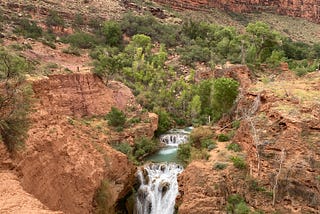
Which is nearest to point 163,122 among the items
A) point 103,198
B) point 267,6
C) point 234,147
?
point 234,147

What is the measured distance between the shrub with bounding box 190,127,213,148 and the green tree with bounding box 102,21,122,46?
29.0 metres

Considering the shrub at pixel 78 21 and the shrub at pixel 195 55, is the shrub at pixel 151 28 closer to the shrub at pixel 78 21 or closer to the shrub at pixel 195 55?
the shrub at pixel 195 55

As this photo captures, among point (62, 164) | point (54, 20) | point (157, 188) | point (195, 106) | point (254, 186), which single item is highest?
point (62, 164)

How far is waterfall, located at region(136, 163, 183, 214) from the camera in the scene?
25.1m

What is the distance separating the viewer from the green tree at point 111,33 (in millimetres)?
55875

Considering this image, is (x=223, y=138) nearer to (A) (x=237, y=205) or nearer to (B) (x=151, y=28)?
(A) (x=237, y=205)

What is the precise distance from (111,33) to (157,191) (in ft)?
115

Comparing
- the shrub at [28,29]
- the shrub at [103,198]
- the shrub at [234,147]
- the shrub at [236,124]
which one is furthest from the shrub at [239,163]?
the shrub at [28,29]

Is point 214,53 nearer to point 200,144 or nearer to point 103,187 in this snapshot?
point 200,144

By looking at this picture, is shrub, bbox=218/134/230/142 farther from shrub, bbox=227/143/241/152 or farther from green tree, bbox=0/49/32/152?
green tree, bbox=0/49/32/152

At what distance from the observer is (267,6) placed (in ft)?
301

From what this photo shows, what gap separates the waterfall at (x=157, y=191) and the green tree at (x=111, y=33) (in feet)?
105

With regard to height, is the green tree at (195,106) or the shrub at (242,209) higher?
the shrub at (242,209)

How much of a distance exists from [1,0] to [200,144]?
37722 millimetres
